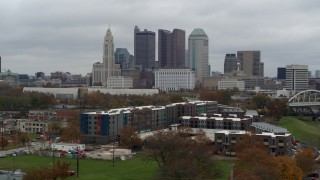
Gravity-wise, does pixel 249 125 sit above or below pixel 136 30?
below

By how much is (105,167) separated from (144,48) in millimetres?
123463

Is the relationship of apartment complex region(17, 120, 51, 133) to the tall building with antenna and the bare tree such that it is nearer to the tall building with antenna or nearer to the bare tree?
the bare tree

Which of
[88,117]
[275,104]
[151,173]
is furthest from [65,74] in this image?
[151,173]

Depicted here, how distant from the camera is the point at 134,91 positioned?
71.8 metres

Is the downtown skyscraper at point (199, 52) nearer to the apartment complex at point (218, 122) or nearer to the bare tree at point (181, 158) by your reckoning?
the apartment complex at point (218, 122)

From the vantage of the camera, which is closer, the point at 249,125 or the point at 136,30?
the point at 249,125

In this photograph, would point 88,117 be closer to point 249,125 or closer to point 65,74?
point 249,125

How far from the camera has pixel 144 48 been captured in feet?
478

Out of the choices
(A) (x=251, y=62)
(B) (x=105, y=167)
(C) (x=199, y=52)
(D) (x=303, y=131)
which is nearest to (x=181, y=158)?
(B) (x=105, y=167)

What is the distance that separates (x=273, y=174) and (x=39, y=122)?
2553 centimetres

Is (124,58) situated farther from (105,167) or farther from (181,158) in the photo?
(181,158)

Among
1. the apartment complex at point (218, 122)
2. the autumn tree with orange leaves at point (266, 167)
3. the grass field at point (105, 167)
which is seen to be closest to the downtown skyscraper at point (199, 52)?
the apartment complex at point (218, 122)

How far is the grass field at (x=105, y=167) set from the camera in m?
20.5

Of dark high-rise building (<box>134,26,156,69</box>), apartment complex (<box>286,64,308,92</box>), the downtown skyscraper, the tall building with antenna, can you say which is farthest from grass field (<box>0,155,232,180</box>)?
dark high-rise building (<box>134,26,156,69</box>)
